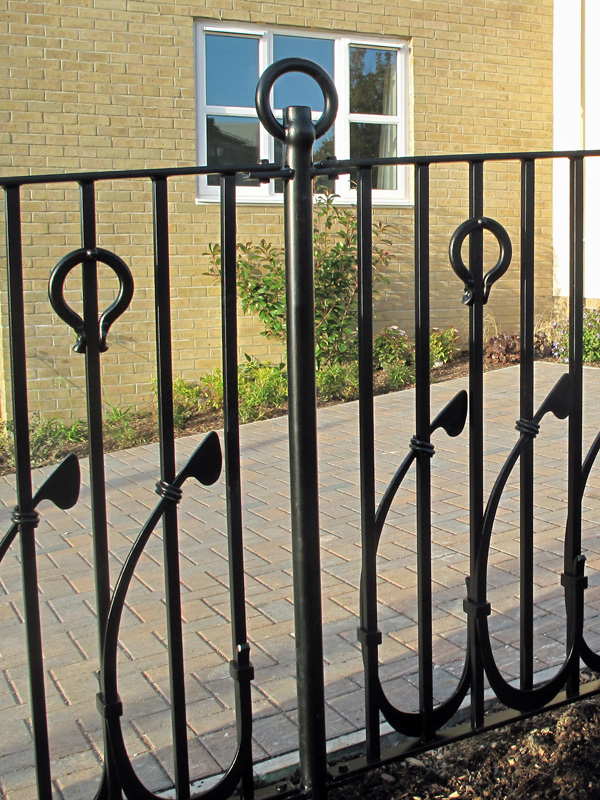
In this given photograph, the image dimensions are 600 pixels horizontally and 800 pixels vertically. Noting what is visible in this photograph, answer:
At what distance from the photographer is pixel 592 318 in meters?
10.1

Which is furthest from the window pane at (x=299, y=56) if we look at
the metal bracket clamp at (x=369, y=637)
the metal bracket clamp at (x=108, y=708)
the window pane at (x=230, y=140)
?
the metal bracket clamp at (x=108, y=708)

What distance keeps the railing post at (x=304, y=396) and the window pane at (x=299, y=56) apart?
25.8 feet

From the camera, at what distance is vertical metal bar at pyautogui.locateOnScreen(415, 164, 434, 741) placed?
1.98 m

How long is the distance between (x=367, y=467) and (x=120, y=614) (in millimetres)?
→ 650

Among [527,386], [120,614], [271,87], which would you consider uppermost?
[271,87]

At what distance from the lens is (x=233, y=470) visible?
6.30 feet

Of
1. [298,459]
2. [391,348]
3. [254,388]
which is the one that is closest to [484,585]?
[298,459]

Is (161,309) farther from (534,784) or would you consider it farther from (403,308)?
(403,308)

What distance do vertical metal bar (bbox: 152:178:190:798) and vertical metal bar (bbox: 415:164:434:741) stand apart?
580 mm

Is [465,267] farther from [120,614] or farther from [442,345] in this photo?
[442,345]

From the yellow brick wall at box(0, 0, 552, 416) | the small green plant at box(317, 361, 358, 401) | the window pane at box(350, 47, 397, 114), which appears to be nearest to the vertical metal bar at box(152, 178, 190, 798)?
the small green plant at box(317, 361, 358, 401)

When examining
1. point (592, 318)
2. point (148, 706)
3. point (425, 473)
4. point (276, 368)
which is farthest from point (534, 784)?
point (592, 318)

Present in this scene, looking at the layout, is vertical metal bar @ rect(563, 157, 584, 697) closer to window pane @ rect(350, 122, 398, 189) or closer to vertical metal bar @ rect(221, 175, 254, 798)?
vertical metal bar @ rect(221, 175, 254, 798)

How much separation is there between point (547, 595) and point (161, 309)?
239cm
